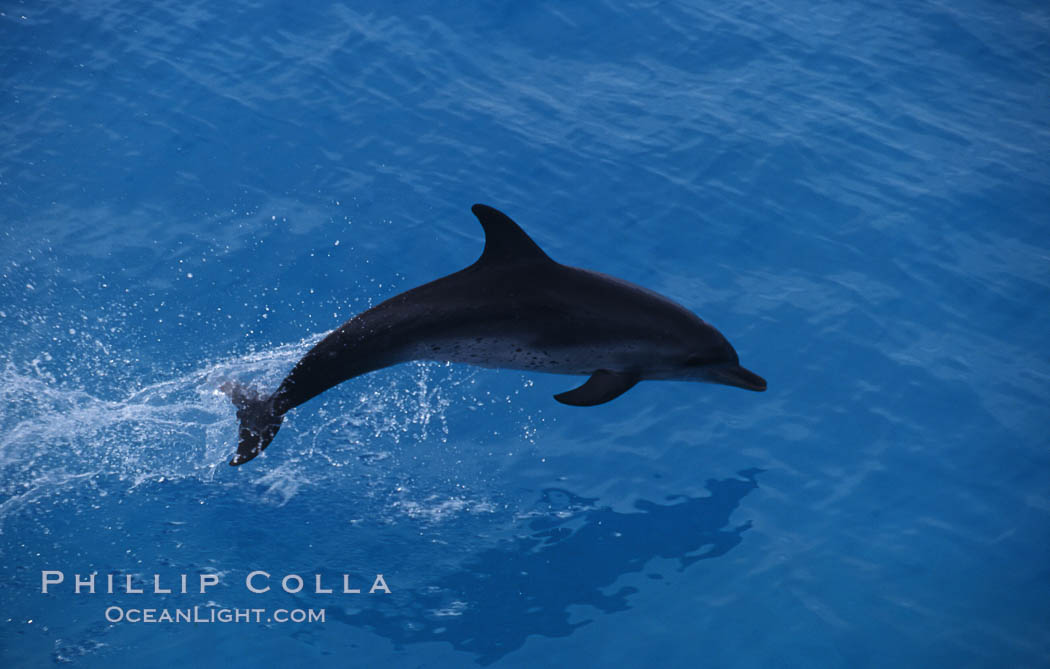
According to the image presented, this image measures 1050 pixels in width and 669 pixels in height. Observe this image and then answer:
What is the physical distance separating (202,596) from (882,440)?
20.2 feet

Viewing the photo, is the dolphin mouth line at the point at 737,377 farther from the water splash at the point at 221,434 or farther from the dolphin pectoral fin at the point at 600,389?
the water splash at the point at 221,434

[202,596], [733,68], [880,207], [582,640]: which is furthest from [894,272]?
[202,596]

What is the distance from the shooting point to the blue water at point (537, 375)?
7.42 metres

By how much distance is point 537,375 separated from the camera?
9.29 meters

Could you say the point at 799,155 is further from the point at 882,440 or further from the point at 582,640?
the point at 582,640

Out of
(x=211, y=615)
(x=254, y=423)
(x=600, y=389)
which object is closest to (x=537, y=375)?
(x=600, y=389)

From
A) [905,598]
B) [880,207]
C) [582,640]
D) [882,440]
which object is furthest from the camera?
[880,207]

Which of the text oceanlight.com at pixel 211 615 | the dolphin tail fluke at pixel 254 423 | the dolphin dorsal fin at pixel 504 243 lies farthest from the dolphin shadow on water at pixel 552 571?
the dolphin dorsal fin at pixel 504 243

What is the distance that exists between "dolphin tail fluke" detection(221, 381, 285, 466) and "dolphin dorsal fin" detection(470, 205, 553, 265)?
1.77 metres

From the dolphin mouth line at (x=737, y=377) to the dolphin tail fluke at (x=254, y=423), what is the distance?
309 centimetres

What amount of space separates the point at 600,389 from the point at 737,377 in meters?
1.14

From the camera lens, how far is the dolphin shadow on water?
712 cm

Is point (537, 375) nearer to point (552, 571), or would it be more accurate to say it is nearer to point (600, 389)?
point (552, 571)

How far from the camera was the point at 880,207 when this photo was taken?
1155 centimetres
